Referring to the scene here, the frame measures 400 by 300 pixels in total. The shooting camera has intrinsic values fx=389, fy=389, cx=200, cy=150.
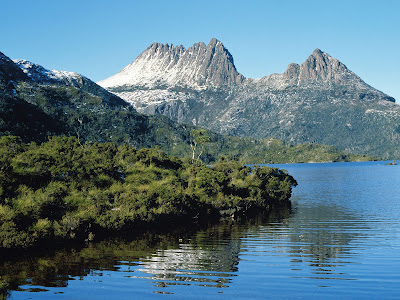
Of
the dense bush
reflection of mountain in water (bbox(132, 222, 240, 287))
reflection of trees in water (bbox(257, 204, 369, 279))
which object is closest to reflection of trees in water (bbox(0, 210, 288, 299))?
reflection of mountain in water (bbox(132, 222, 240, 287))

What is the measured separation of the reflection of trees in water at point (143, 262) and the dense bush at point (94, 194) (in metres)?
3.22

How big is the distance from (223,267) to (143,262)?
674 centimetres

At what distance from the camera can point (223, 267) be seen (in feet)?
100

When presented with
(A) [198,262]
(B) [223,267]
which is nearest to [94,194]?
(A) [198,262]

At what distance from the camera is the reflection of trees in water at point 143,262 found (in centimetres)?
2714

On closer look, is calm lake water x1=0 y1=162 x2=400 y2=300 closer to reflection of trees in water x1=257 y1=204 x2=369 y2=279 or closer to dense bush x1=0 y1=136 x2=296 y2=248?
reflection of trees in water x1=257 y1=204 x2=369 y2=279

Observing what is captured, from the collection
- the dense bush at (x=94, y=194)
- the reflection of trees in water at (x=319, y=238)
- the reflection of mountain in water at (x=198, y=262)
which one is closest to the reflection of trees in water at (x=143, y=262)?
the reflection of mountain in water at (x=198, y=262)

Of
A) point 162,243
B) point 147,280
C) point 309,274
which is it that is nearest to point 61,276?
point 147,280

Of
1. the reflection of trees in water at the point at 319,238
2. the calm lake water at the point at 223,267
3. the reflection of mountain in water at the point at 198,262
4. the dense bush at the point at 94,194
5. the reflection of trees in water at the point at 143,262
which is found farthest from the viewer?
the dense bush at the point at 94,194

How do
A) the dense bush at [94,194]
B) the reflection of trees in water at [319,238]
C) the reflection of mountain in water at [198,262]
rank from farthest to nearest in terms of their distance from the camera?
the dense bush at [94,194]
the reflection of trees in water at [319,238]
the reflection of mountain in water at [198,262]

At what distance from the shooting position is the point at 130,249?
3734 cm

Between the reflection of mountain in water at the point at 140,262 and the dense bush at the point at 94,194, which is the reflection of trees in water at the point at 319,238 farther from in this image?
the dense bush at the point at 94,194

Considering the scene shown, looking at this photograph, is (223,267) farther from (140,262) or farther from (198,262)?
(140,262)

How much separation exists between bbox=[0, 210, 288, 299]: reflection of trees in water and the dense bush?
3.22 m
